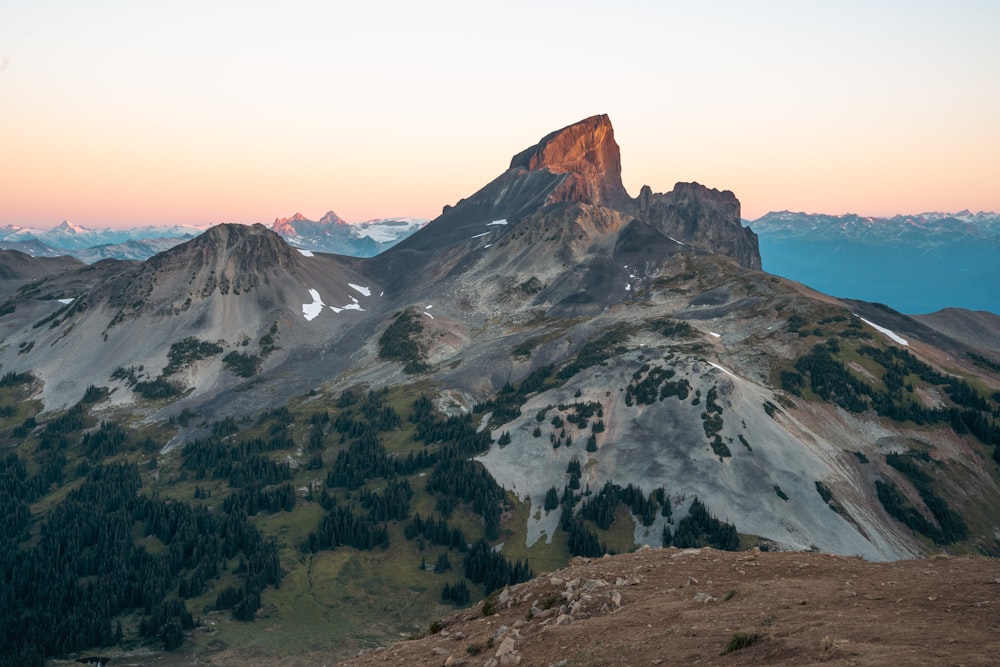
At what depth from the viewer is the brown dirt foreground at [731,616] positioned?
21172mm

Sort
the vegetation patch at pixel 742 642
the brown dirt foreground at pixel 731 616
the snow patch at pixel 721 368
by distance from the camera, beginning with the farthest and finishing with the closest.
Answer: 1. the snow patch at pixel 721 368
2. the vegetation patch at pixel 742 642
3. the brown dirt foreground at pixel 731 616

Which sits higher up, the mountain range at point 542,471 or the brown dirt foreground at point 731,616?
the brown dirt foreground at point 731,616

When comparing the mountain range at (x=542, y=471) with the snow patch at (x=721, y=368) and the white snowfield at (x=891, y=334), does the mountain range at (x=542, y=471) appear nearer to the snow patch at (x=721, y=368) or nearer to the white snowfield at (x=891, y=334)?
the white snowfield at (x=891, y=334)

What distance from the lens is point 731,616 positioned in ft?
90.1

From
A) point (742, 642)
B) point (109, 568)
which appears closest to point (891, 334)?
point (742, 642)

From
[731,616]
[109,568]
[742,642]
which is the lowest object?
[109,568]

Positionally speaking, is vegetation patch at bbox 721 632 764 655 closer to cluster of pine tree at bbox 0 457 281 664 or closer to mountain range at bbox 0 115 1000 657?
mountain range at bbox 0 115 1000 657

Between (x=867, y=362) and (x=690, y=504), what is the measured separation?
69.0 m

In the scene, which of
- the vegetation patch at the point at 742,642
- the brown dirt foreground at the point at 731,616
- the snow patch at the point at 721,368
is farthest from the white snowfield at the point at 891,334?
the vegetation patch at the point at 742,642

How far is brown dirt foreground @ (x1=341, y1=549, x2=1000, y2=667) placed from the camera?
834 inches

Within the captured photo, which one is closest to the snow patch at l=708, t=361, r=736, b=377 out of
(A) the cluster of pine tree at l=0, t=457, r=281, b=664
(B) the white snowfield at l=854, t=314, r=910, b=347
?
(B) the white snowfield at l=854, t=314, r=910, b=347

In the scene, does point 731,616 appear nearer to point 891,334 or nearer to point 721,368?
point 721,368

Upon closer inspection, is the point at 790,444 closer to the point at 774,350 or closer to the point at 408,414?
the point at 774,350

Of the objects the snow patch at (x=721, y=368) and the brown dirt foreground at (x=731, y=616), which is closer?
the brown dirt foreground at (x=731, y=616)
